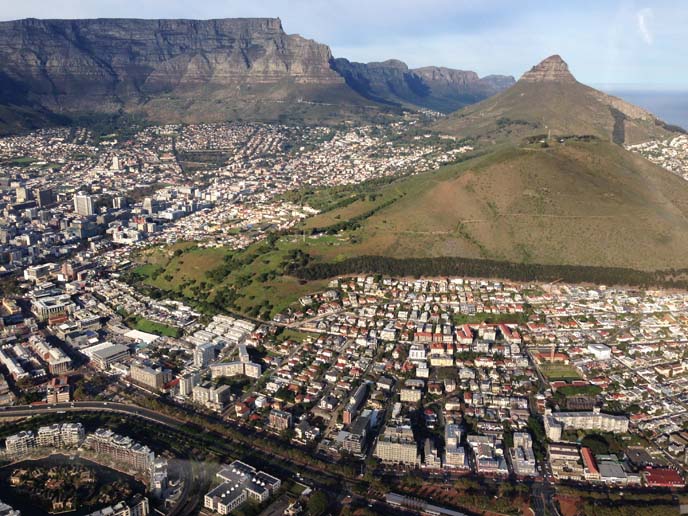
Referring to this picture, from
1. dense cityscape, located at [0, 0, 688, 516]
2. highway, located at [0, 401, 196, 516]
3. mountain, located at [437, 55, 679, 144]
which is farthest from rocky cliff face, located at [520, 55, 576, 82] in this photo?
highway, located at [0, 401, 196, 516]

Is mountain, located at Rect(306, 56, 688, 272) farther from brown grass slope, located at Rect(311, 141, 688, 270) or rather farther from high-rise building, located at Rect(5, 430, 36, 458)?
high-rise building, located at Rect(5, 430, 36, 458)

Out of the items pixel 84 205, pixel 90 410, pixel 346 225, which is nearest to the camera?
pixel 90 410

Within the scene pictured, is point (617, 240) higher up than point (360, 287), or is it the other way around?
point (617, 240)

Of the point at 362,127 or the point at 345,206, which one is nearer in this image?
the point at 345,206

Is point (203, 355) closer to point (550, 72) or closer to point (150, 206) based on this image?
→ point (150, 206)

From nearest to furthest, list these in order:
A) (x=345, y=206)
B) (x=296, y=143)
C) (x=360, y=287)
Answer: (x=360, y=287), (x=345, y=206), (x=296, y=143)

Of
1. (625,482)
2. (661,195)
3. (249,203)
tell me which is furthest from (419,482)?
(249,203)

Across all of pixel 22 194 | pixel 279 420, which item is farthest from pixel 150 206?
pixel 279 420

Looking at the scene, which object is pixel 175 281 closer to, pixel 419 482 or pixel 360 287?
pixel 360 287
